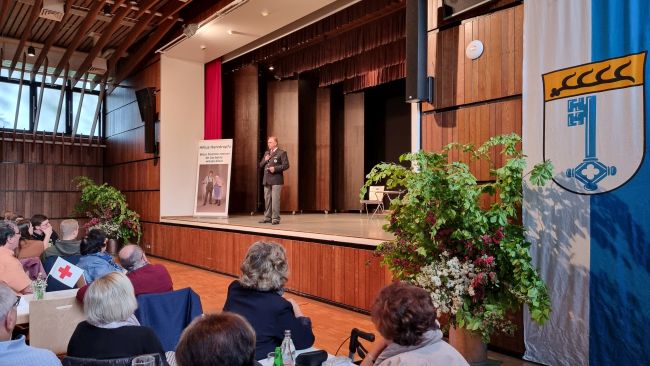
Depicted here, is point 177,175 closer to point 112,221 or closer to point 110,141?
point 112,221

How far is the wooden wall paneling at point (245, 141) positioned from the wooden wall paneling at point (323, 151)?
1702 millimetres

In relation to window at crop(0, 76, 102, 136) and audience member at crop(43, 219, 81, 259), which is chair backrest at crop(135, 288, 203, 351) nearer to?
audience member at crop(43, 219, 81, 259)

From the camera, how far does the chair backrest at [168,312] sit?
275cm

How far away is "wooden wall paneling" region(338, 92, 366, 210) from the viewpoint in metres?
12.3

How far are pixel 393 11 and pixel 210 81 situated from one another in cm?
422

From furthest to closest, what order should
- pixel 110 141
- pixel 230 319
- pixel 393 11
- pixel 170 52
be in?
pixel 110 141 → pixel 170 52 → pixel 393 11 → pixel 230 319

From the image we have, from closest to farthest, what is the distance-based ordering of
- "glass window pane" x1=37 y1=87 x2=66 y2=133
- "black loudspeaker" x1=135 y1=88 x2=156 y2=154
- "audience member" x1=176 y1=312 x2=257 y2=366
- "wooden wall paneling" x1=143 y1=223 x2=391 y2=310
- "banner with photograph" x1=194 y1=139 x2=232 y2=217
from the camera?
"audience member" x1=176 y1=312 x2=257 y2=366 < "wooden wall paneling" x1=143 y1=223 x2=391 y2=310 < "banner with photograph" x1=194 y1=139 x2=232 y2=217 < "black loudspeaker" x1=135 y1=88 x2=156 y2=154 < "glass window pane" x1=37 y1=87 x2=66 y2=133

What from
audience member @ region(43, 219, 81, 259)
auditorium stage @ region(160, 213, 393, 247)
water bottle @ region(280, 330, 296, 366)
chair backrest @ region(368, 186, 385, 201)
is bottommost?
water bottle @ region(280, 330, 296, 366)

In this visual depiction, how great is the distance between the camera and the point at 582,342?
3.28 m

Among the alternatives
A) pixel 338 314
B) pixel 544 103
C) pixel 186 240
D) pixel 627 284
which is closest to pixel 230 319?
pixel 627 284

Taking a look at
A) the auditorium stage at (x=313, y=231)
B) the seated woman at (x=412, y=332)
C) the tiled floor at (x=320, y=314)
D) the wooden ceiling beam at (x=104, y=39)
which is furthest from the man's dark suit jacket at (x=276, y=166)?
the seated woman at (x=412, y=332)

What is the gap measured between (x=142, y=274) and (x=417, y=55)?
3.03m

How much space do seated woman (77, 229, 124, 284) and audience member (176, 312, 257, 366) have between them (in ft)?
8.43

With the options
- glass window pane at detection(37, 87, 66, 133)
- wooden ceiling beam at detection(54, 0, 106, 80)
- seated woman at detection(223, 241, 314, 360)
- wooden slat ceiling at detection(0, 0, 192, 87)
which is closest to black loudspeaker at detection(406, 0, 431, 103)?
seated woman at detection(223, 241, 314, 360)
